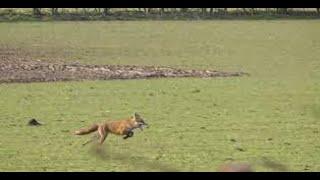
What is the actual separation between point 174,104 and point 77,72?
5.50m

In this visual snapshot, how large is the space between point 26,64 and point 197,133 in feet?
31.9

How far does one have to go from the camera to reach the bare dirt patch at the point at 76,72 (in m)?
16.4

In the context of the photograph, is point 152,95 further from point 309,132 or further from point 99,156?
point 99,156

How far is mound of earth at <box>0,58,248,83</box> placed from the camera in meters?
16.4

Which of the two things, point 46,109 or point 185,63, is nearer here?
point 46,109

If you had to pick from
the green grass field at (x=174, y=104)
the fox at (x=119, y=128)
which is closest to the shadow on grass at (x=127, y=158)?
the green grass field at (x=174, y=104)

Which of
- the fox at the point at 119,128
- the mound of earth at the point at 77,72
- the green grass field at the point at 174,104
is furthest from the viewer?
the mound of earth at the point at 77,72

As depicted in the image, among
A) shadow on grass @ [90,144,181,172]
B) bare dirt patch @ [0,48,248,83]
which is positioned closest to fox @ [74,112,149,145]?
shadow on grass @ [90,144,181,172]

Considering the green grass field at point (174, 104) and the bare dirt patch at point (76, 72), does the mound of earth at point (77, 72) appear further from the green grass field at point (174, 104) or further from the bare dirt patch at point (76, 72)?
the green grass field at point (174, 104)

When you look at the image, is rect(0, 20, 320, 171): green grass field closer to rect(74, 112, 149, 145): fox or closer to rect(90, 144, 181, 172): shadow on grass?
rect(90, 144, 181, 172): shadow on grass

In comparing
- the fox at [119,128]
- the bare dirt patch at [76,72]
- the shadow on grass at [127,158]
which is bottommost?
the bare dirt patch at [76,72]
